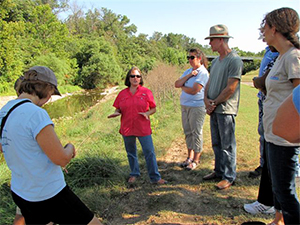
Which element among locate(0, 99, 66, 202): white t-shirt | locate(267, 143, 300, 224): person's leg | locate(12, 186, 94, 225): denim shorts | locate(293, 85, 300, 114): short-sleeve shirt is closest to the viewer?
locate(293, 85, 300, 114): short-sleeve shirt

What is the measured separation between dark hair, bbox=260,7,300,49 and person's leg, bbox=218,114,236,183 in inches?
57.5

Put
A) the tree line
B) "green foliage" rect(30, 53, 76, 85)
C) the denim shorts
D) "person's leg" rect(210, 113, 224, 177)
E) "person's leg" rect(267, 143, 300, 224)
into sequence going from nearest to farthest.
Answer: the denim shorts
"person's leg" rect(267, 143, 300, 224)
"person's leg" rect(210, 113, 224, 177)
the tree line
"green foliage" rect(30, 53, 76, 85)

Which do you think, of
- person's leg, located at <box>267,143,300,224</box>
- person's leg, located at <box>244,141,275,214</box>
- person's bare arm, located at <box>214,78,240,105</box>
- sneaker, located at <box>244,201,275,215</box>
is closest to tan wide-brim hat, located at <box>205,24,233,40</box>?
person's bare arm, located at <box>214,78,240,105</box>

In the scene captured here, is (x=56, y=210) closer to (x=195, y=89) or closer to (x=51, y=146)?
(x=51, y=146)

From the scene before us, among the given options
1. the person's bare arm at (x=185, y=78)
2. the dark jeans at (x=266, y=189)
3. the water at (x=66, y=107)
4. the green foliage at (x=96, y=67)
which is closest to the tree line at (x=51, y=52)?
the green foliage at (x=96, y=67)

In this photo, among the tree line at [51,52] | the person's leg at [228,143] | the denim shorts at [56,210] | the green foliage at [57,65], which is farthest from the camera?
the green foliage at [57,65]

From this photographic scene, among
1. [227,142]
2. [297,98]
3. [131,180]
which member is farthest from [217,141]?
[297,98]

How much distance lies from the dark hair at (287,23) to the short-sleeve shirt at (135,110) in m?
2.00

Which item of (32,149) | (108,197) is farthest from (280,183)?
(108,197)

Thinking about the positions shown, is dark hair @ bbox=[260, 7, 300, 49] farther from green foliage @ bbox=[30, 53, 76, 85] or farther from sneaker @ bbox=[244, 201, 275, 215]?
green foliage @ bbox=[30, 53, 76, 85]

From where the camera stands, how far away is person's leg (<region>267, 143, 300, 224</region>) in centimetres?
191

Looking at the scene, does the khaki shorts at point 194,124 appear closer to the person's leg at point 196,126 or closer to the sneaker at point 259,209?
the person's leg at point 196,126

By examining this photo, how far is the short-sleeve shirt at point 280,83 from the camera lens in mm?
1923

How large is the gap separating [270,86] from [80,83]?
33.6 m
